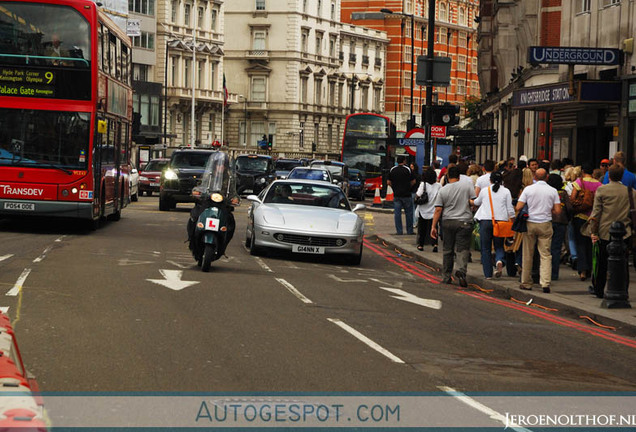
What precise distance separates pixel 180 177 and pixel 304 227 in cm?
1564

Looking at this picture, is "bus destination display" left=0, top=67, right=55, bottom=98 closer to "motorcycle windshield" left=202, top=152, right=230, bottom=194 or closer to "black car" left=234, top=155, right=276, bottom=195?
"motorcycle windshield" left=202, top=152, right=230, bottom=194

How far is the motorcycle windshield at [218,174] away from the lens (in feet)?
54.2

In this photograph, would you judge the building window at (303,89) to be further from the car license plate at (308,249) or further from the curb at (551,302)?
the car license plate at (308,249)

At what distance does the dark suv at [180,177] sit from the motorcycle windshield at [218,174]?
16.9 m

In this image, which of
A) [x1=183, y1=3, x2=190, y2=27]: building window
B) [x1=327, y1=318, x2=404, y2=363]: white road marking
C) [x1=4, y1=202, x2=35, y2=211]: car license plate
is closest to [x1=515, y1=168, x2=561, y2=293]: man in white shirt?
[x1=327, y1=318, x2=404, y2=363]: white road marking

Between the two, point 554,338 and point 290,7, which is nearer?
point 554,338

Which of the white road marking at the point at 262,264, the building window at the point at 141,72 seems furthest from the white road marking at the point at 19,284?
the building window at the point at 141,72

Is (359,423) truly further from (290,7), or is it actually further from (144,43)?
(290,7)

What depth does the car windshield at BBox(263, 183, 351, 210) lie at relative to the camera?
20.5 metres

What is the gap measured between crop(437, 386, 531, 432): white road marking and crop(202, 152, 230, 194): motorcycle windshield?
8.86 meters

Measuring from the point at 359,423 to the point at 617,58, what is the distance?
21.7m

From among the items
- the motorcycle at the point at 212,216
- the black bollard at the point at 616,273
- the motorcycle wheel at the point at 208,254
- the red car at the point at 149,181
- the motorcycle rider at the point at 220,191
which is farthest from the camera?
the red car at the point at 149,181

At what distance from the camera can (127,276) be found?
1488cm

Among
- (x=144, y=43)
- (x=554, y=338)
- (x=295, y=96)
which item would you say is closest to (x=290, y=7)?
(x=295, y=96)
